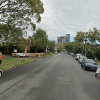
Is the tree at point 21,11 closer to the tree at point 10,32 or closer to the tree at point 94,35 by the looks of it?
the tree at point 10,32

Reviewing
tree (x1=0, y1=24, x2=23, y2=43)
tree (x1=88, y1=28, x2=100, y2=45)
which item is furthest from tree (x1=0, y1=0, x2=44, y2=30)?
tree (x1=88, y1=28, x2=100, y2=45)

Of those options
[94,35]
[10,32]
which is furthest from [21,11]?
[94,35]

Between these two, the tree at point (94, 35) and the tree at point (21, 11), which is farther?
the tree at point (94, 35)

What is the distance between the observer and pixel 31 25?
1377 centimetres

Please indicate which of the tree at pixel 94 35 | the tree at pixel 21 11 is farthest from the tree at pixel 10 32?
the tree at pixel 94 35

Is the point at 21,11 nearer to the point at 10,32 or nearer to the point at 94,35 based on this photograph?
the point at 10,32

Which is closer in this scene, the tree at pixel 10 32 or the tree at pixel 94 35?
the tree at pixel 10 32

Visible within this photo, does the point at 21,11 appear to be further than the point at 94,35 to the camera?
No

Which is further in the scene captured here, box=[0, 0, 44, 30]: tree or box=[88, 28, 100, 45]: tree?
box=[88, 28, 100, 45]: tree

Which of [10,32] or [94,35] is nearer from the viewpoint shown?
[10,32]

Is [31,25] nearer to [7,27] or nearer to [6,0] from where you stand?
[7,27]

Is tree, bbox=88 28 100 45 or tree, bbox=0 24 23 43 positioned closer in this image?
tree, bbox=0 24 23 43

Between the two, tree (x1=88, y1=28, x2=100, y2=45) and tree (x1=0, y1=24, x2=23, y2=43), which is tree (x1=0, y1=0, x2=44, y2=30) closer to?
tree (x1=0, y1=24, x2=23, y2=43)

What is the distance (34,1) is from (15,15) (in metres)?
3.12
